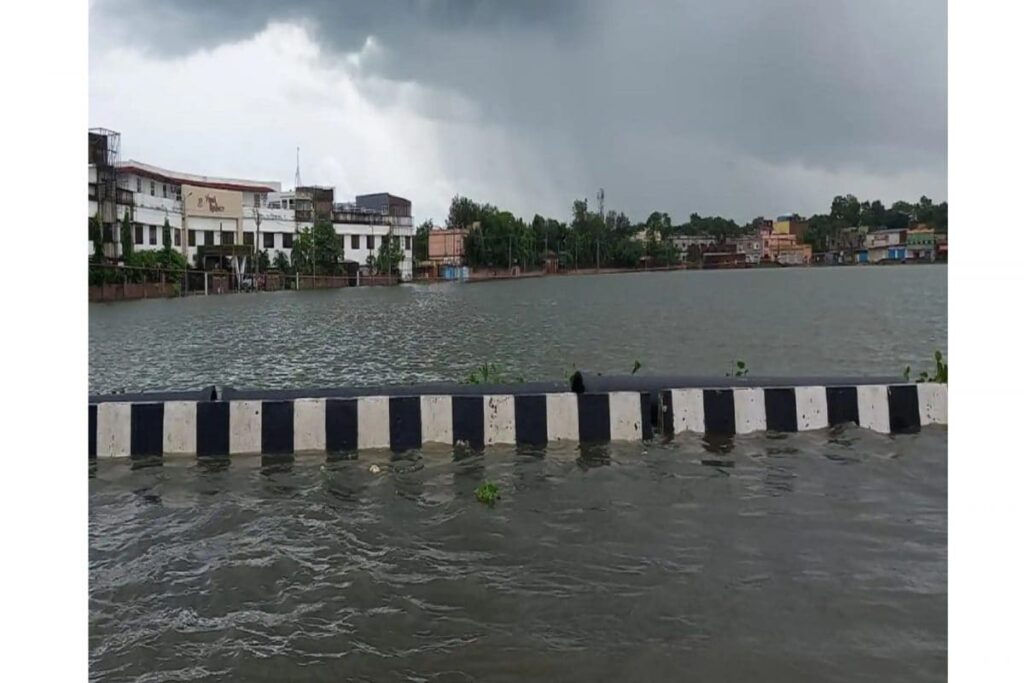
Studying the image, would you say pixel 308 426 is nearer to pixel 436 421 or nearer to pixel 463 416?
pixel 436 421

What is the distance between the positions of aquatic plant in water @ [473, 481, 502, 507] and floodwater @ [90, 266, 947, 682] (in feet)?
0.29

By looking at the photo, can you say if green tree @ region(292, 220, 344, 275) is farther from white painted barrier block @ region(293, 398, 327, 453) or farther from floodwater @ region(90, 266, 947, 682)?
floodwater @ region(90, 266, 947, 682)

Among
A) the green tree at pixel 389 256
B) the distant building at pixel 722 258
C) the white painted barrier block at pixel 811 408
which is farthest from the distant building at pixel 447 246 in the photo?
the white painted barrier block at pixel 811 408

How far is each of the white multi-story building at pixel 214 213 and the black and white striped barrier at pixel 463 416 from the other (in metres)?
44.0

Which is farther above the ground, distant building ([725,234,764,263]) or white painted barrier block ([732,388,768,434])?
distant building ([725,234,764,263])

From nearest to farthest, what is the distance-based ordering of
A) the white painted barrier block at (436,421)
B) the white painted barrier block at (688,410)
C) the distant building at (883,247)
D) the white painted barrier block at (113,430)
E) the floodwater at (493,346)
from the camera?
the white painted barrier block at (113,430) → the white painted barrier block at (436,421) → the white painted barrier block at (688,410) → the floodwater at (493,346) → the distant building at (883,247)

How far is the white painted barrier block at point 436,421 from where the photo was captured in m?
5.91

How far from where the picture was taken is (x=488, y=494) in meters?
4.75

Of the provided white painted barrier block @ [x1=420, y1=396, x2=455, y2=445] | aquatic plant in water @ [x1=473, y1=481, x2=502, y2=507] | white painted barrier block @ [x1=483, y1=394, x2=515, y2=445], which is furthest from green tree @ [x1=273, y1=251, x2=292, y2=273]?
aquatic plant in water @ [x1=473, y1=481, x2=502, y2=507]

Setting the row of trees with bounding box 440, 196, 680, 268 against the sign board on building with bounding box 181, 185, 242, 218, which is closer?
the sign board on building with bounding box 181, 185, 242, 218

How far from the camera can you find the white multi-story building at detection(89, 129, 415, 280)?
159 feet

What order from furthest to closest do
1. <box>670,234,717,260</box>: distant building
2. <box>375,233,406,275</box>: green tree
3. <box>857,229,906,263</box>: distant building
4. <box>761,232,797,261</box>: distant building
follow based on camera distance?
1. <box>670,234,717,260</box>: distant building
2. <box>761,232,797,261</box>: distant building
3. <box>857,229,906,263</box>: distant building
4. <box>375,233,406,275</box>: green tree

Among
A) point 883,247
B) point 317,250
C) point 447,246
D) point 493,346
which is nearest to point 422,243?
point 447,246

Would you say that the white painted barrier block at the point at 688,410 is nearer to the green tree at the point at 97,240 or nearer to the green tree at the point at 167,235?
the green tree at the point at 97,240
